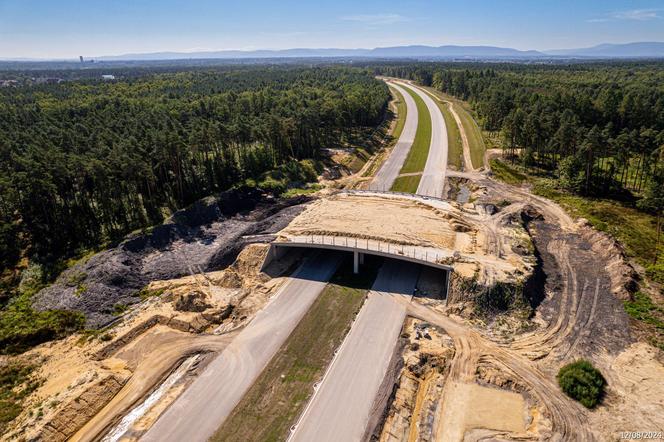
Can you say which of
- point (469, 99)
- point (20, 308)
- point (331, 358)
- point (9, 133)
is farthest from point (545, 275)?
point (469, 99)

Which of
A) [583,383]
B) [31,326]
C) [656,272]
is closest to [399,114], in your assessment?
[656,272]

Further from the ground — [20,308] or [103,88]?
[103,88]

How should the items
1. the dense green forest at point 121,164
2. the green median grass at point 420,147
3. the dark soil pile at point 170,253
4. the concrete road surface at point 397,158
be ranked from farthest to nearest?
the green median grass at point 420,147, the concrete road surface at point 397,158, the dense green forest at point 121,164, the dark soil pile at point 170,253

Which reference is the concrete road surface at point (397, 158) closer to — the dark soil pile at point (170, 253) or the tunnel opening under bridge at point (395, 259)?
the dark soil pile at point (170, 253)

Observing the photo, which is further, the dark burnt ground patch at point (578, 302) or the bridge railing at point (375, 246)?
the bridge railing at point (375, 246)

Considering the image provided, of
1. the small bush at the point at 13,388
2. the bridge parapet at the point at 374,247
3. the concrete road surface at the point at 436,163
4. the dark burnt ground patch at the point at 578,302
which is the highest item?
the concrete road surface at the point at 436,163

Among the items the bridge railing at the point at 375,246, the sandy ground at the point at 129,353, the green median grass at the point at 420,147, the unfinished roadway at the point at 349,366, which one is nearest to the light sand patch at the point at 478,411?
the unfinished roadway at the point at 349,366

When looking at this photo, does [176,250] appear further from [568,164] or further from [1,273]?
[568,164]
